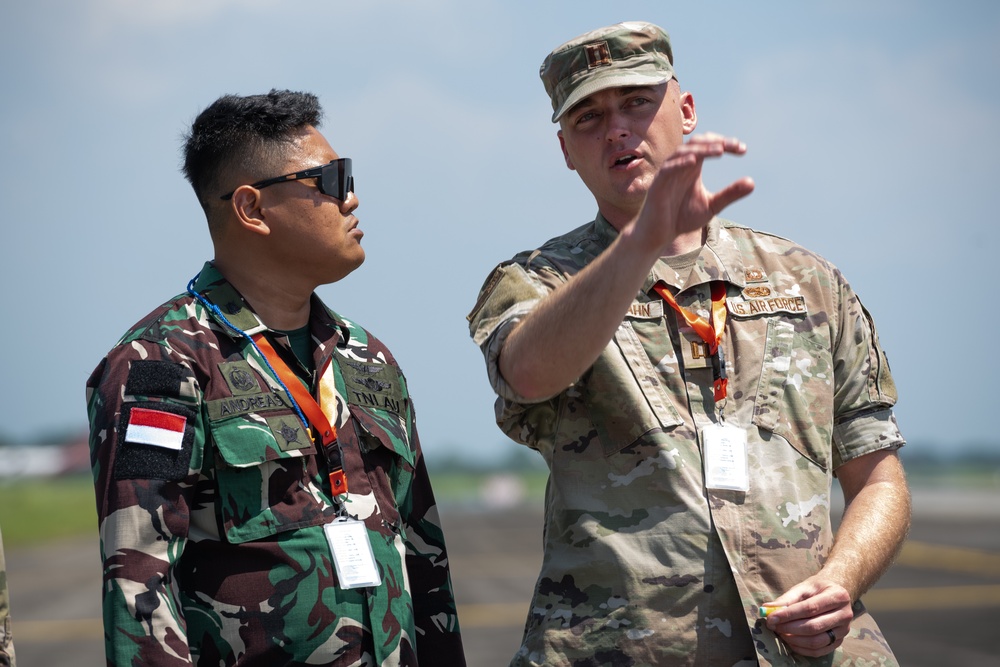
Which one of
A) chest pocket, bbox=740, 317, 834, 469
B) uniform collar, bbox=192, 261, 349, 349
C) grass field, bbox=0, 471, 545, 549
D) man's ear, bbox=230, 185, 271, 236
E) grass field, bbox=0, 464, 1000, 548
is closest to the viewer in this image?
chest pocket, bbox=740, 317, 834, 469

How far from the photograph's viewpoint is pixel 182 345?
10.7 feet

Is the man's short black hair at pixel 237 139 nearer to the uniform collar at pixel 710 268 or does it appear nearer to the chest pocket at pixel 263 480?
the chest pocket at pixel 263 480

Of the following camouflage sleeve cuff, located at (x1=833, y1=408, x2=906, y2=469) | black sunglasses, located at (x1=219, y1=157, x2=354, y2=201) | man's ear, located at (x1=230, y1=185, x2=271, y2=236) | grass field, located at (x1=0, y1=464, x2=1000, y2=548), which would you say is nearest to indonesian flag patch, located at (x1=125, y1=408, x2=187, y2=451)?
man's ear, located at (x1=230, y1=185, x2=271, y2=236)

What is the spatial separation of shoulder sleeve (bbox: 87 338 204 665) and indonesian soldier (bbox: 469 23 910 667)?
0.89m

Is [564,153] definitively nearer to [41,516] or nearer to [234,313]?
[234,313]

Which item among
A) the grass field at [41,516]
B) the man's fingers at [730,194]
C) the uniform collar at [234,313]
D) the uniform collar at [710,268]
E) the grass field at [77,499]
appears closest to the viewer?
the man's fingers at [730,194]

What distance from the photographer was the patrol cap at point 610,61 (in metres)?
3.18

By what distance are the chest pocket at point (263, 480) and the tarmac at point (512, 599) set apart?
11976 millimetres

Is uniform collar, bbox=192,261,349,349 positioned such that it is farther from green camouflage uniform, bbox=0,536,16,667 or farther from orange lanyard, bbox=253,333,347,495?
green camouflage uniform, bbox=0,536,16,667

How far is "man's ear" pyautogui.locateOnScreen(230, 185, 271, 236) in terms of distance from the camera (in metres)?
3.55

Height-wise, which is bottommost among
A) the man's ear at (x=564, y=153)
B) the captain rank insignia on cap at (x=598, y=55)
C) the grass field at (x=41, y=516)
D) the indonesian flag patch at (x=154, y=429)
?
the indonesian flag patch at (x=154, y=429)

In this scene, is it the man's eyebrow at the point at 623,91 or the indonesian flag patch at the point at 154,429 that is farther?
the man's eyebrow at the point at 623,91

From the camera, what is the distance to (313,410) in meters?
3.39

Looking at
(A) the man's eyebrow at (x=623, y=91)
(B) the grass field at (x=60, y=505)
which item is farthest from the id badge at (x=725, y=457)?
(B) the grass field at (x=60, y=505)
